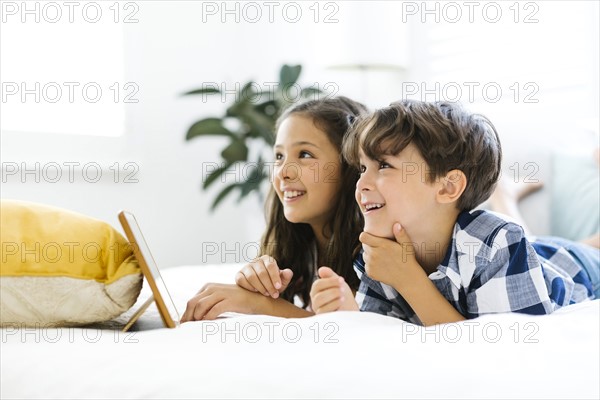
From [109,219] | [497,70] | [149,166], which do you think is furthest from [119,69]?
[497,70]

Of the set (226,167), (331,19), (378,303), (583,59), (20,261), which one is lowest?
(378,303)

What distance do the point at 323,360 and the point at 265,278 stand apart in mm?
508

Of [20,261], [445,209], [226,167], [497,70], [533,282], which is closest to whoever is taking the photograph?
[20,261]

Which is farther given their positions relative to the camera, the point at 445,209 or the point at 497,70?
the point at 497,70

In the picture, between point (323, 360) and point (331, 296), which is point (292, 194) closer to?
point (331, 296)

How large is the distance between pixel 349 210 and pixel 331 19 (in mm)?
1766

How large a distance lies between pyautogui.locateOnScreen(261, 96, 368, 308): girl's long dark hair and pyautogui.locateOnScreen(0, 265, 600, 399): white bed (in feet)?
1.59

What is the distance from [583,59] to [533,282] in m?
1.50

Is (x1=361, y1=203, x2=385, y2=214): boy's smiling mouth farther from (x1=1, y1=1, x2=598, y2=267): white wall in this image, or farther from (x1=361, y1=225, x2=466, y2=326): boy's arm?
(x1=1, y1=1, x2=598, y2=267): white wall

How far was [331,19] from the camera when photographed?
117 inches

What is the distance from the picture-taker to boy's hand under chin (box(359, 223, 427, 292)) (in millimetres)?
1093

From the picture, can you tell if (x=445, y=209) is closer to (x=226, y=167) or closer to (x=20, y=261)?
(x=20, y=261)

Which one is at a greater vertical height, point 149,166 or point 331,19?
point 331,19

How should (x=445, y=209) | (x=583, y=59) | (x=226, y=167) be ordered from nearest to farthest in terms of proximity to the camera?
(x=445, y=209)
(x=583, y=59)
(x=226, y=167)
